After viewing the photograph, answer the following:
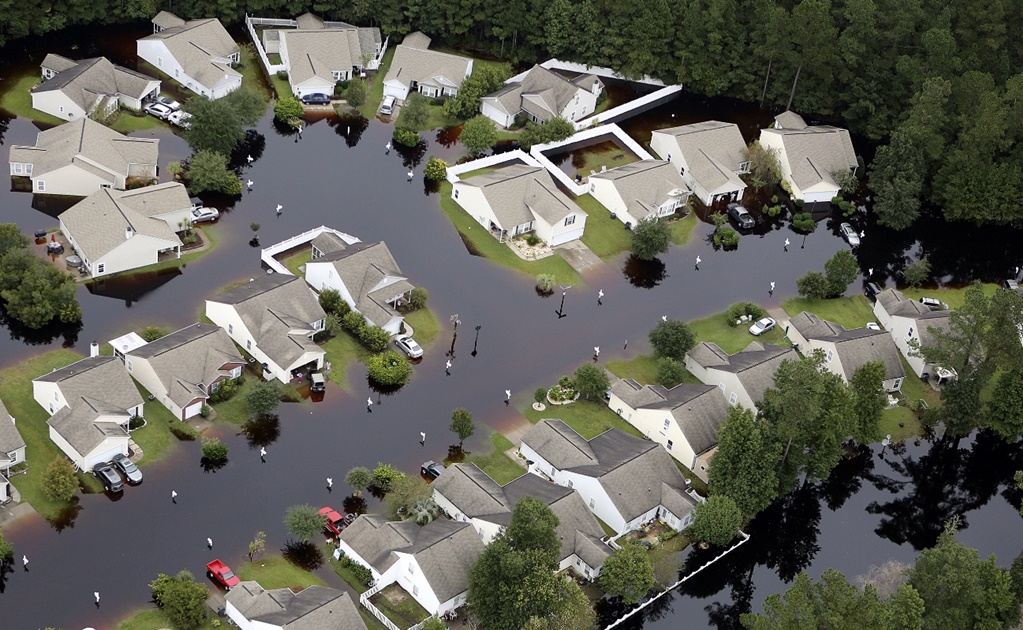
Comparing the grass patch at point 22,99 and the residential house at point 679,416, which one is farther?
the grass patch at point 22,99

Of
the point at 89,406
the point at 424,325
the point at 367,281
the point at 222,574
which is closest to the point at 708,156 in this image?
the point at 424,325

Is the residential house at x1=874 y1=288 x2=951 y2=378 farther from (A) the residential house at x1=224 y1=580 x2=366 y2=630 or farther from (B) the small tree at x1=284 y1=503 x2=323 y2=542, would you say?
(A) the residential house at x1=224 y1=580 x2=366 y2=630

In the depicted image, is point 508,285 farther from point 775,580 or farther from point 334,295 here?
point 775,580

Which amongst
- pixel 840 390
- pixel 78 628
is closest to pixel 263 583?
pixel 78 628

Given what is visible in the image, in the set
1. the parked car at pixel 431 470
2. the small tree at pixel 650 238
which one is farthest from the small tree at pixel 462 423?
the small tree at pixel 650 238

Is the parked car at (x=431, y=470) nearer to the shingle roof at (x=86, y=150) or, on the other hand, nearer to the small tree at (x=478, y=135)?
the shingle roof at (x=86, y=150)

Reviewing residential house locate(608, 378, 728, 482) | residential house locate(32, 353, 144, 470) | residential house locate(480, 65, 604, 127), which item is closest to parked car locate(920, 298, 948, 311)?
residential house locate(608, 378, 728, 482)
